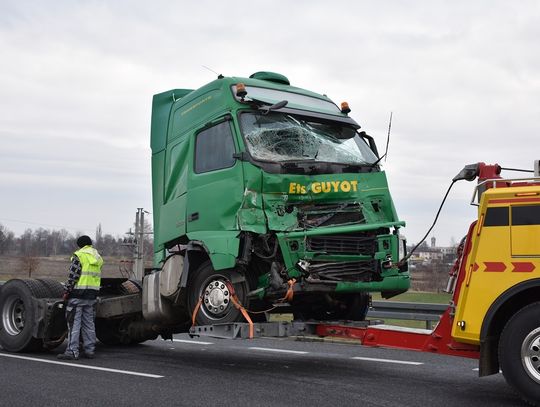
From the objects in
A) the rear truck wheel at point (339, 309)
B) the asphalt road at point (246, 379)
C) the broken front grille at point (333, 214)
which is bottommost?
the asphalt road at point (246, 379)

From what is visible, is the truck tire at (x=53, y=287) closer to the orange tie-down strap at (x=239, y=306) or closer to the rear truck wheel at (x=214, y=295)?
the rear truck wheel at (x=214, y=295)

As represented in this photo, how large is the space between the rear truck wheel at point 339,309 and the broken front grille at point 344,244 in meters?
0.99

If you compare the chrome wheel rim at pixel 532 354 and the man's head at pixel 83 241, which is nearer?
the chrome wheel rim at pixel 532 354

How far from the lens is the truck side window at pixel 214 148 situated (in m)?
7.57

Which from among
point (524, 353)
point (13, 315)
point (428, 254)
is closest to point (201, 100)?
point (428, 254)

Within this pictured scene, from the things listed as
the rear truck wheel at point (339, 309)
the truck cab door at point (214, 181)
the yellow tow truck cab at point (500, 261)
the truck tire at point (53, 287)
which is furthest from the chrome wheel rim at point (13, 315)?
the yellow tow truck cab at point (500, 261)

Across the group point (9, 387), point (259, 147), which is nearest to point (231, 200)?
point (259, 147)

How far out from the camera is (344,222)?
723 cm

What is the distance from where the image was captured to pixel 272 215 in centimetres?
711

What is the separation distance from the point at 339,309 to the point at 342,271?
46.5 inches

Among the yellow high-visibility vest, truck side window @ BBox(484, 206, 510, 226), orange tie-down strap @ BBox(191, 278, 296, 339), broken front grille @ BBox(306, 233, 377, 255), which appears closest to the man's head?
the yellow high-visibility vest

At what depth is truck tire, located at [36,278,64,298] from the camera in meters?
9.27

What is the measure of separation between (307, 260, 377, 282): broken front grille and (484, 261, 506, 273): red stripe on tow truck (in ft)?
5.51

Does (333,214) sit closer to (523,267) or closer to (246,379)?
(246,379)
